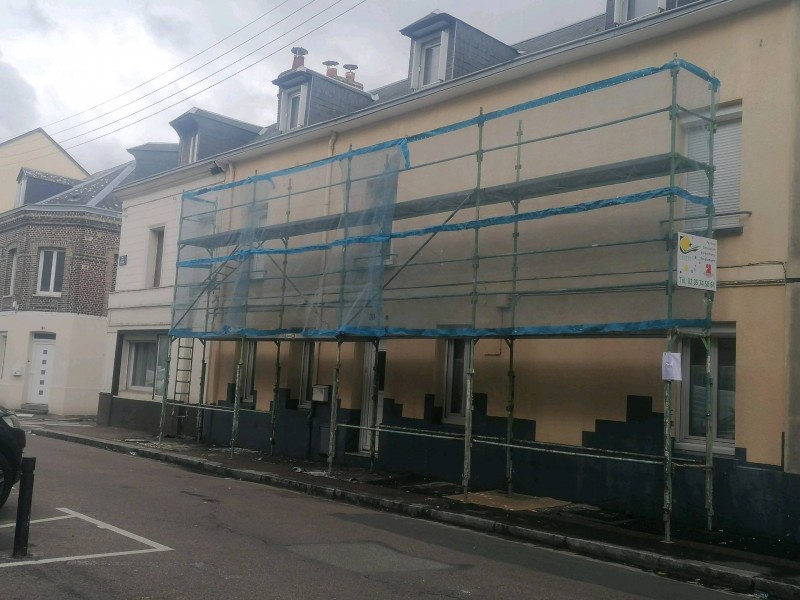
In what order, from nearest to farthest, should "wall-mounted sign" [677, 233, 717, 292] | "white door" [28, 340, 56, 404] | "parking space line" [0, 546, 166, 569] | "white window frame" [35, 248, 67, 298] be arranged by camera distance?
"parking space line" [0, 546, 166, 569] → "wall-mounted sign" [677, 233, 717, 292] → "white door" [28, 340, 56, 404] → "white window frame" [35, 248, 67, 298]

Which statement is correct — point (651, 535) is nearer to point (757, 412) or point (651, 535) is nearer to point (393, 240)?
point (757, 412)

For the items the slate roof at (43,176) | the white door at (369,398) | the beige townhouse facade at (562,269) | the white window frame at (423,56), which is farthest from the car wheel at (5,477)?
the slate roof at (43,176)

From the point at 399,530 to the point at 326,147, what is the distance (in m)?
9.25

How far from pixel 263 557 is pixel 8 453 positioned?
2.99m

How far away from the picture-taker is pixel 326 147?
16.4 m

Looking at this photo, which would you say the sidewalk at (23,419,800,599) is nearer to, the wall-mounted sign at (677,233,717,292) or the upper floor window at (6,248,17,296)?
the wall-mounted sign at (677,233,717,292)

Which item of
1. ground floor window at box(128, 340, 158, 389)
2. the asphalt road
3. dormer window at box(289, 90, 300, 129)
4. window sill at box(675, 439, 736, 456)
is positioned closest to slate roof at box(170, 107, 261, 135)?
dormer window at box(289, 90, 300, 129)

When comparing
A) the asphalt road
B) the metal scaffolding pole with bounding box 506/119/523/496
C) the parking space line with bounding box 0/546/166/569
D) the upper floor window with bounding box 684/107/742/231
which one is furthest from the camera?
the metal scaffolding pole with bounding box 506/119/523/496

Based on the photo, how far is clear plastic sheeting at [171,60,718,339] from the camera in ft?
31.8

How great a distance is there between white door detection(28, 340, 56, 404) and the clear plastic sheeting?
42.4 feet

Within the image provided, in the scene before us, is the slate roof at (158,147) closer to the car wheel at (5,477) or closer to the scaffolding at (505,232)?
the scaffolding at (505,232)

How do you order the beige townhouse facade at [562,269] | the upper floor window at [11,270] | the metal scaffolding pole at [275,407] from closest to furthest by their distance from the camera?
the beige townhouse facade at [562,269]
the metal scaffolding pole at [275,407]
the upper floor window at [11,270]

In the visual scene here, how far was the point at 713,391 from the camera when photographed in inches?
392

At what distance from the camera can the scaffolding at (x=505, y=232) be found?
961cm
